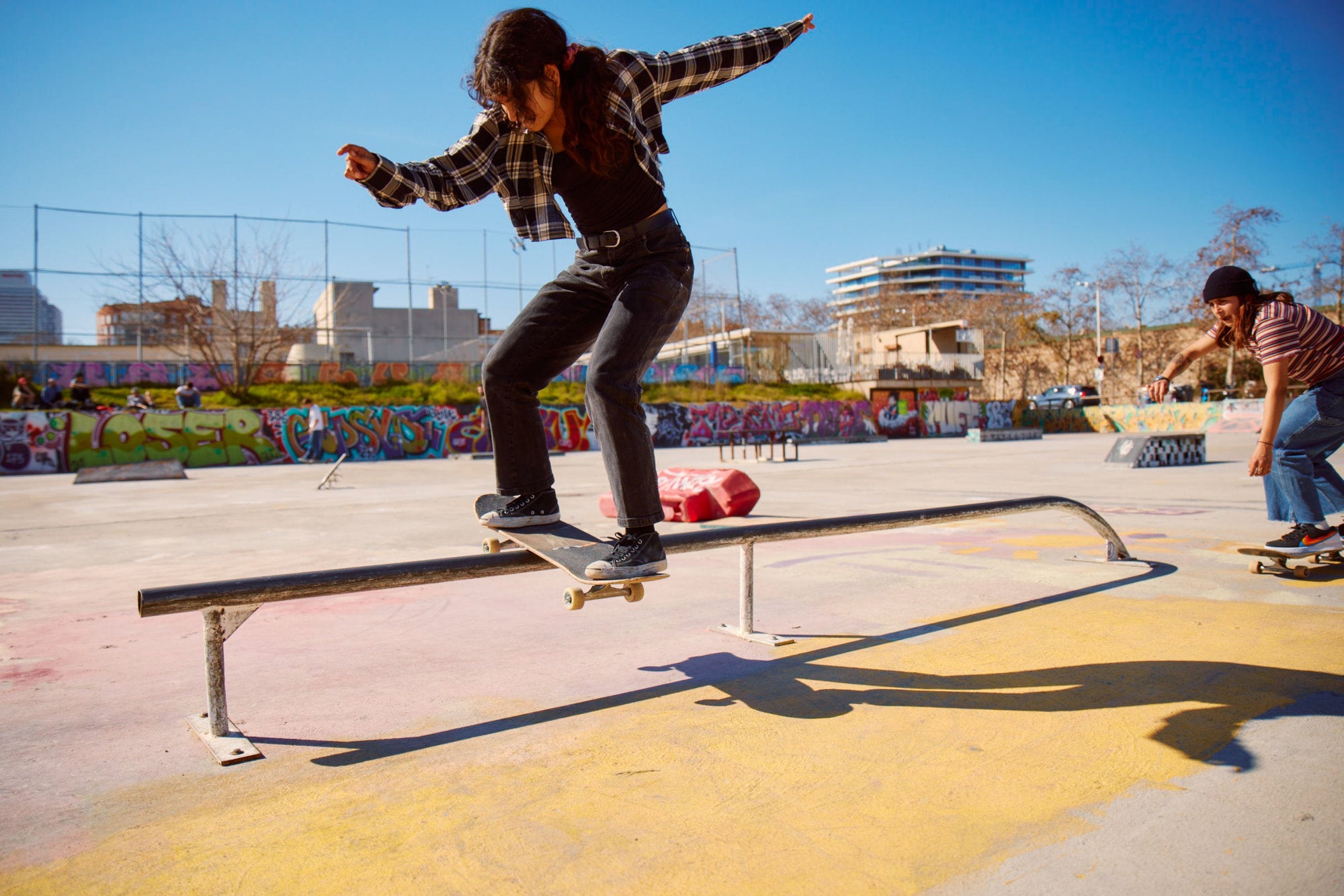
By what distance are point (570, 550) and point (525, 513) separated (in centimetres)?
42

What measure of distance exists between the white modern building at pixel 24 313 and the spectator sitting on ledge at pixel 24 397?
19.4 feet

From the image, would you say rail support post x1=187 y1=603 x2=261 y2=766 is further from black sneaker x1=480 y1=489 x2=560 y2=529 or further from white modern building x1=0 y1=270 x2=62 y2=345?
white modern building x1=0 y1=270 x2=62 y2=345

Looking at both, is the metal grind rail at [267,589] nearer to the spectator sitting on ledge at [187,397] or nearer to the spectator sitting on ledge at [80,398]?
the spectator sitting on ledge at [80,398]

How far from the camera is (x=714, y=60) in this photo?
277 cm

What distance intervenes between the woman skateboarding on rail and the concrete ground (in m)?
0.69

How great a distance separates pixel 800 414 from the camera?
121 feet

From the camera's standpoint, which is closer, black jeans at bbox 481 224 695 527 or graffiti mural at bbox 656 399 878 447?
black jeans at bbox 481 224 695 527

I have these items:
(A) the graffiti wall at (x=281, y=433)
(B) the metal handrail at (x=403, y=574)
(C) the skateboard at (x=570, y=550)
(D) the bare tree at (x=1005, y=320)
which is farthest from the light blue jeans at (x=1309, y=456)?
(D) the bare tree at (x=1005, y=320)

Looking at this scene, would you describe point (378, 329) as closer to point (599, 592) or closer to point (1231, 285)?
point (1231, 285)

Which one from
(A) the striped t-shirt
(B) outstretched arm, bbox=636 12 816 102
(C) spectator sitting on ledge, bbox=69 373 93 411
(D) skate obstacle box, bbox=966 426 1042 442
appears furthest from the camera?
(D) skate obstacle box, bbox=966 426 1042 442

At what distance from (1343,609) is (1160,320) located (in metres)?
54.5

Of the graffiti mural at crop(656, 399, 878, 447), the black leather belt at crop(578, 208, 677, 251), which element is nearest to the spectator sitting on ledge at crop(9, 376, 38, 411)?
the graffiti mural at crop(656, 399, 878, 447)

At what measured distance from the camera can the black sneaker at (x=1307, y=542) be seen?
4.89 m

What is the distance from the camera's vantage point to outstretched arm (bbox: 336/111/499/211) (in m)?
2.70
